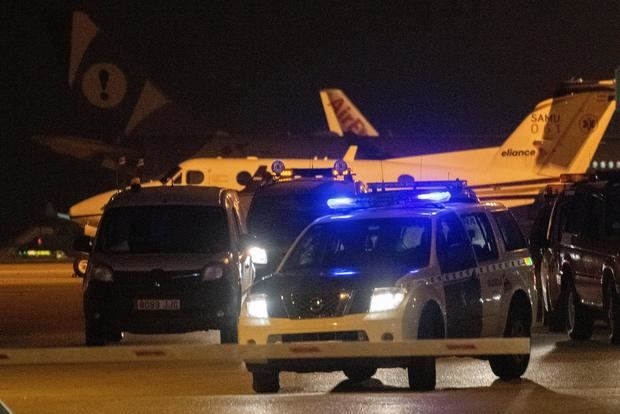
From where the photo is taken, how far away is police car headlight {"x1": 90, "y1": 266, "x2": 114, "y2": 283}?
16984 millimetres

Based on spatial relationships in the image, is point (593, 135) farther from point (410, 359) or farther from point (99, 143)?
point (410, 359)

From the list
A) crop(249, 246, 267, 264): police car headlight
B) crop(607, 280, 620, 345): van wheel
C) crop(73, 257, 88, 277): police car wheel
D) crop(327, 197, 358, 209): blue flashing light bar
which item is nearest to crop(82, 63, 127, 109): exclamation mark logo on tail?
crop(73, 257, 88, 277): police car wheel

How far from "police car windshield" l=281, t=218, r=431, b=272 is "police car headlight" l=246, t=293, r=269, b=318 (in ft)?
2.45

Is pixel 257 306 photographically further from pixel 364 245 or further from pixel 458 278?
pixel 458 278

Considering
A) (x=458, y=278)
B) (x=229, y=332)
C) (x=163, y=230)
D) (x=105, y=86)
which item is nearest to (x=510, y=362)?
(x=458, y=278)

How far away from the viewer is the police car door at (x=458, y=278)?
43.9ft

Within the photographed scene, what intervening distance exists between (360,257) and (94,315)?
4.40 m

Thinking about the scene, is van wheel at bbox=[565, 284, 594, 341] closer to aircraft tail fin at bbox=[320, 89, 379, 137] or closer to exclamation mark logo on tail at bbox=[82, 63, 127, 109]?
exclamation mark logo on tail at bbox=[82, 63, 127, 109]

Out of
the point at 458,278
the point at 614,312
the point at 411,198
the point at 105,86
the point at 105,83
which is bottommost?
the point at 614,312

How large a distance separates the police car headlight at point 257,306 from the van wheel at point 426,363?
4.36 feet

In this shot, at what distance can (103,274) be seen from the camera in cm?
1702

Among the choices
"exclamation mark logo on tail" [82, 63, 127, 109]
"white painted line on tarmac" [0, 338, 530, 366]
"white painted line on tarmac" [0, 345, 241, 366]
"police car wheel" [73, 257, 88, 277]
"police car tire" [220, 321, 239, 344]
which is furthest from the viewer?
"exclamation mark logo on tail" [82, 63, 127, 109]

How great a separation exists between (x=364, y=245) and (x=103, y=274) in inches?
167

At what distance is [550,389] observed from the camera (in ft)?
42.5
